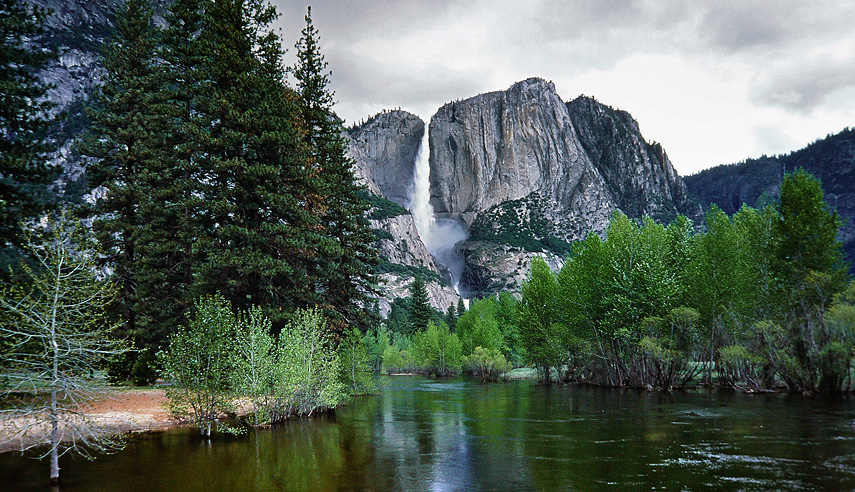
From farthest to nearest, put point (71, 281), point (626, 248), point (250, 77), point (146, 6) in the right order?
point (626, 248) < point (146, 6) < point (250, 77) < point (71, 281)

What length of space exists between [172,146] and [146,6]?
15.4m

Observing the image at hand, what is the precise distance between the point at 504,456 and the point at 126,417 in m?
16.5

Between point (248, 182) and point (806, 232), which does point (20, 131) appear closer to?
point (248, 182)

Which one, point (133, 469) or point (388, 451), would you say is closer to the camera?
point (133, 469)

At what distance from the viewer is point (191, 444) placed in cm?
1939

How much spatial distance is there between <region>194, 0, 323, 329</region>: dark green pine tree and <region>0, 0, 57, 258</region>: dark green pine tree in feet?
23.9

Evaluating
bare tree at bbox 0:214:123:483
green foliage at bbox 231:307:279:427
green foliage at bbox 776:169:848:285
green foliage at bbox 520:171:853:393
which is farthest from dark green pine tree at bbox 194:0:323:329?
green foliage at bbox 776:169:848:285

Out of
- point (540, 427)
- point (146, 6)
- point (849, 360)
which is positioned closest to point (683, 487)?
point (540, 427)

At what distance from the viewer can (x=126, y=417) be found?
71.1ft

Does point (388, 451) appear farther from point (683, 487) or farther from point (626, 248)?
point (626, 248)

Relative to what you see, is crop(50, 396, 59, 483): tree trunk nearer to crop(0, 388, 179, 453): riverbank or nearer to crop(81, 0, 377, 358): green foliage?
crop(0, 388, 179, 453): riverbank

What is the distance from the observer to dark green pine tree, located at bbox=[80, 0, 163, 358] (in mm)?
33688

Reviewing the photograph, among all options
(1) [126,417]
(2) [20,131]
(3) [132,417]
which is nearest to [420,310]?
(3) [132,417]

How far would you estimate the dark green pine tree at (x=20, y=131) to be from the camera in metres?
22.3
